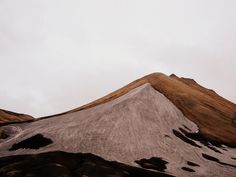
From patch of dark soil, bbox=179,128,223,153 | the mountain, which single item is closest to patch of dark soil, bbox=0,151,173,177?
the mountain

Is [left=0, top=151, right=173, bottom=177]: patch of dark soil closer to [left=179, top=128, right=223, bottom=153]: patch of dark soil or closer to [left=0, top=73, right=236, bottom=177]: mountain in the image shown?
[left=0, top=73, right=236, bottom=177]: mountain

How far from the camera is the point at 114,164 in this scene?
8531 centimetres

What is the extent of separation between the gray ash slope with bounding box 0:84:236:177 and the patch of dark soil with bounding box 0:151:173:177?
6.09 metres

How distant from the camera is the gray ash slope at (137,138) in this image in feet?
312

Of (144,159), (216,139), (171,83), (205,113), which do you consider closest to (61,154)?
(144,159)

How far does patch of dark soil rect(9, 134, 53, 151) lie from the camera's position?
102 meters

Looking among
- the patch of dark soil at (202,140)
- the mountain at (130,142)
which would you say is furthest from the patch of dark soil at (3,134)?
the patch of dark soil at (202,140)

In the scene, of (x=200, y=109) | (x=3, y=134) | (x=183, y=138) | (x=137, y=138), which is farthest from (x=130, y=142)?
(x=200, y=109)

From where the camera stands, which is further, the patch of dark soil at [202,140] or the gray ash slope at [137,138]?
the patch of dark soil at [202,140]

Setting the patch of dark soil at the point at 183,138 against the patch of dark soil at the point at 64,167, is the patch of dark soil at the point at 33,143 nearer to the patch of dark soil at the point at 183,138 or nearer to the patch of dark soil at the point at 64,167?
the patch of dark soil at the point at 64,167

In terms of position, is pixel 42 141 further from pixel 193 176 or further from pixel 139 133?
pixel 193 176

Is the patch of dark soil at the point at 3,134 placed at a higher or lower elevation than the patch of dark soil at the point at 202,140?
higher

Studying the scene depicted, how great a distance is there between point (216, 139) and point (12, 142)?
71.7 metres

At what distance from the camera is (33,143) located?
10381 cm
